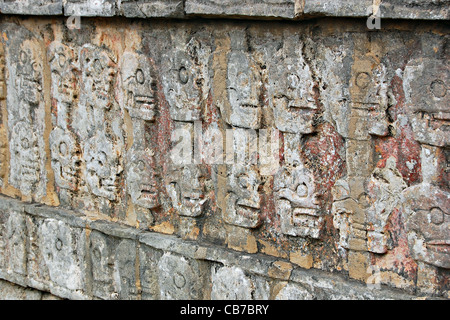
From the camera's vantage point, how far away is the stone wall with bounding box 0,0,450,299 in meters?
3.93

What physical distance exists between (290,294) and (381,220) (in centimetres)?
67

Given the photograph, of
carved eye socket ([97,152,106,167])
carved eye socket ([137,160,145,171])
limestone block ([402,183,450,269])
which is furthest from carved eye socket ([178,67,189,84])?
limestone block ([402,183,450,269])

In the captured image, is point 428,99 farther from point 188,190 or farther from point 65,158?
point 65,158

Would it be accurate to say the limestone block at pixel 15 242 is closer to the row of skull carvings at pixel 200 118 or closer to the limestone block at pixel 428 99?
the row of skull carvings at pixel 200 118

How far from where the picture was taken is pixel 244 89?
4.38 m

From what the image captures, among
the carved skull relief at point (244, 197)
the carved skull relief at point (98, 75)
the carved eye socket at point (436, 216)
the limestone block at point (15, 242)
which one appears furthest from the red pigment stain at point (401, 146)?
the limestone block at point (15, 242)

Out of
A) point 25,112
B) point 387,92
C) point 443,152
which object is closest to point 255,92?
point 387,92

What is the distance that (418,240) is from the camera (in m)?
3.94

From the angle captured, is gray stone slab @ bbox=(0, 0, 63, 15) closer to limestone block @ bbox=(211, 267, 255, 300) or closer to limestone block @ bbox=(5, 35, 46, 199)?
limestone block @ bbox=(5, 35, 46, 199)

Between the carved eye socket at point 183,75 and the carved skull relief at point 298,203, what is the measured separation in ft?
2.46

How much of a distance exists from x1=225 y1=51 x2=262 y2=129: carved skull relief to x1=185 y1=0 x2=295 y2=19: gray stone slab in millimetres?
249

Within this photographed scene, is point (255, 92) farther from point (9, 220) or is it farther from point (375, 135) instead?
point (9, 220)

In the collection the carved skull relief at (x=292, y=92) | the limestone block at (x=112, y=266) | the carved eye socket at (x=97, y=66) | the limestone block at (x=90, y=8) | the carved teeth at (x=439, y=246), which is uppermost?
the limestone block at (x=90, y=8)

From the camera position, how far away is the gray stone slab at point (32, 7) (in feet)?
16.8
